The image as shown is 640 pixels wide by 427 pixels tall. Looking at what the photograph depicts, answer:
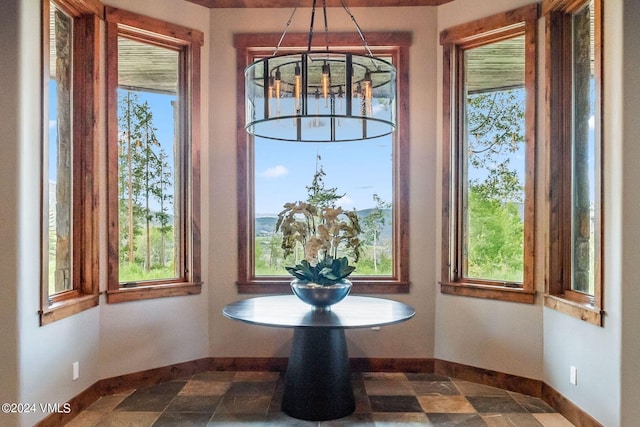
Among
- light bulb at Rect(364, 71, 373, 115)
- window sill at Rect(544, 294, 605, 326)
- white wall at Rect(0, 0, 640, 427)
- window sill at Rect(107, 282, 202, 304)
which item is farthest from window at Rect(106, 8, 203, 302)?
window sill at Rect(544, 294, 605, 326)

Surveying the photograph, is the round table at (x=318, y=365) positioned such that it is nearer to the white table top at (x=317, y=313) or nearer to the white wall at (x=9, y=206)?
the white table top at (x=317, y=313)

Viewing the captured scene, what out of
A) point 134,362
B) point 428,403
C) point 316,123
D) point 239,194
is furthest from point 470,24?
point 134,362

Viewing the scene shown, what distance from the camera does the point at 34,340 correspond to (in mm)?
2646

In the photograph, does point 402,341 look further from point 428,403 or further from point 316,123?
point 316,123

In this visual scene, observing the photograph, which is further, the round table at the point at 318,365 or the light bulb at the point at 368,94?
the round table at the point at 318,365

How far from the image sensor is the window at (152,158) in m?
3.46

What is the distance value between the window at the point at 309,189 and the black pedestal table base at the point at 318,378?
980 millimetres

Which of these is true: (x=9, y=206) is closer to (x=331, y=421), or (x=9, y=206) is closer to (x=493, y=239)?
(x=331, y=421)

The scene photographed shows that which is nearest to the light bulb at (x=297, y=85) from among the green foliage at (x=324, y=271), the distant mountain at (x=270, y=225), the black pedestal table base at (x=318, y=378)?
the green foliage at (x=324, y=271)

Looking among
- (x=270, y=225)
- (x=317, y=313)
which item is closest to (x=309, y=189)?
(x=270, y=225)

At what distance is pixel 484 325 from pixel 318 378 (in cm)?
145

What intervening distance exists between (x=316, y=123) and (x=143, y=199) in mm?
1518

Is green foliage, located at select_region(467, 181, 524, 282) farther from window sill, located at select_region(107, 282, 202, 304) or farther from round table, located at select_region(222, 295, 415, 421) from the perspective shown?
window sill, located at select_region(107, 282, 202, 304)

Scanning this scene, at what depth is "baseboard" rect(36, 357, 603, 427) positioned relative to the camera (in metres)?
3.01
